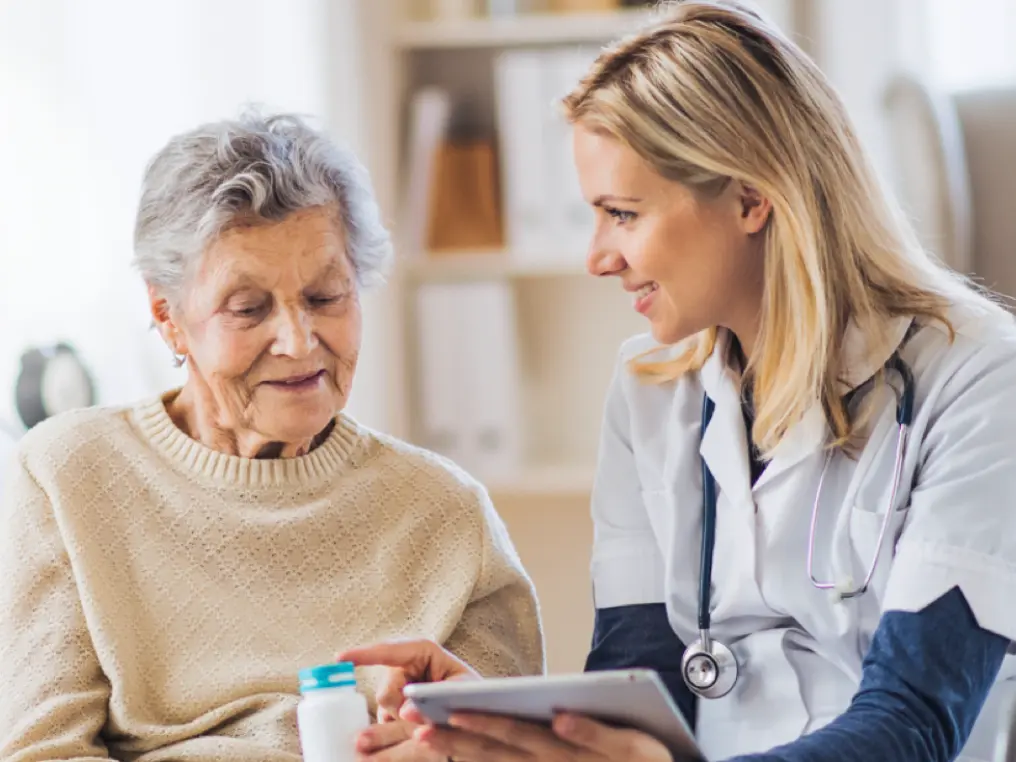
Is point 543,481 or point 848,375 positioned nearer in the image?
point 848,375

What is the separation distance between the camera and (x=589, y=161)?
1503mm

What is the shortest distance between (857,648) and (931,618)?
0.15 meters

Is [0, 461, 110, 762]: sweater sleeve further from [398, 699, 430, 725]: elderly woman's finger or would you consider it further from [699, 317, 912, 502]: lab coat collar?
[699, 317, 912, 502]: lab coat collar

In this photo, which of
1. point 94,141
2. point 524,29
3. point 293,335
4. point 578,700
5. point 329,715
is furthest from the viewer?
point 524,29

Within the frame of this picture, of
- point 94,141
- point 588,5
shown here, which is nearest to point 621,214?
point 94,141

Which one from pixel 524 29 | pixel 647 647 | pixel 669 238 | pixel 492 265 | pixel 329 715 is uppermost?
pixel 524 29

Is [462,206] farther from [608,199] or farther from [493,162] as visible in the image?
[608,199]

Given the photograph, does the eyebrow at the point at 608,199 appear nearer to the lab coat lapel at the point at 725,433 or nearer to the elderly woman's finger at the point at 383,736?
the lab coat lapel at the point at 725,433

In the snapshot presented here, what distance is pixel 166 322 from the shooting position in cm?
162

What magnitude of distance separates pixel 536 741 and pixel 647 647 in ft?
1.35

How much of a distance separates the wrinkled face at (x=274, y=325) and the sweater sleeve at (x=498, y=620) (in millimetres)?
239

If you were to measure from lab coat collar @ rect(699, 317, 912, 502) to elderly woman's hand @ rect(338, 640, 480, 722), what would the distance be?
344 mm

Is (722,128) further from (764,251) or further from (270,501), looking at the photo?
(270,501)

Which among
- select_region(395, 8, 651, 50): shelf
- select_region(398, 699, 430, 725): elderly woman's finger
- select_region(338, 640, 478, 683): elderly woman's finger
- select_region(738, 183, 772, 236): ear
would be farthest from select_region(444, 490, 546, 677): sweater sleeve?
select_region(395, 8, 651, 50): shelf
